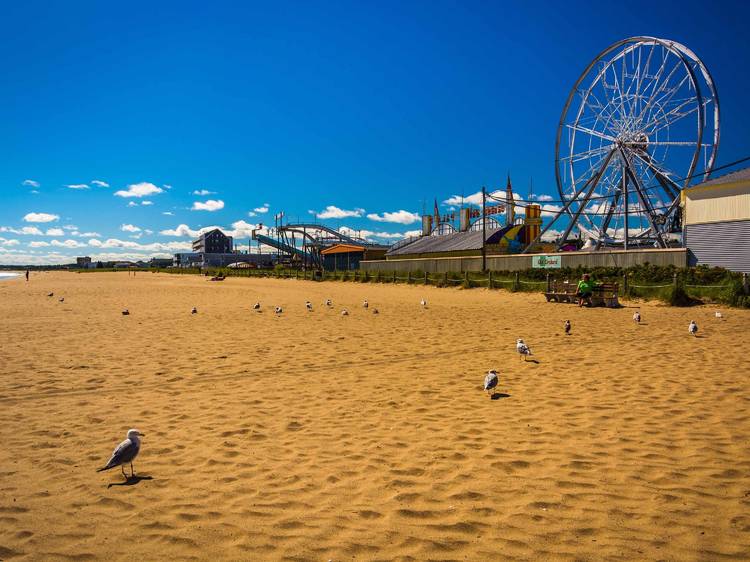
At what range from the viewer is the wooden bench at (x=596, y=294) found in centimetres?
1991

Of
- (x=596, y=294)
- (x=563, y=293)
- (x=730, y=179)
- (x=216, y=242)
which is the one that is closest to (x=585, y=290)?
(x=596, y=294)

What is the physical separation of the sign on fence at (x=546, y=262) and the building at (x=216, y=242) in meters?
141

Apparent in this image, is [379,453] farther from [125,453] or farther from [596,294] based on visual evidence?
[596,294]

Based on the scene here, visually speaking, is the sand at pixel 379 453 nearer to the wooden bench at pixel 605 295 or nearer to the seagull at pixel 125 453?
the seagull at pixel 125 453

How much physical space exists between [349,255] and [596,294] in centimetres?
5020

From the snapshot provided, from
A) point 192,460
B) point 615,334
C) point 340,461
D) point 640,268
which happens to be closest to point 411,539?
point 340,461

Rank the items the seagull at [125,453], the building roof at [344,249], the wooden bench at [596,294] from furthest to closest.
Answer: the building roof at [344,249], the wooden bench at [596,294], the seagull at [125,453]

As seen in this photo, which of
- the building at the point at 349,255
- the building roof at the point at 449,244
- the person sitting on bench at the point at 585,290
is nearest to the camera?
the person sitting on bench at the point at 585,290

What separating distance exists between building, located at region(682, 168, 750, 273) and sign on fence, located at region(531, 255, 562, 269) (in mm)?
8163

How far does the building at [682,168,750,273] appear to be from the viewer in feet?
86.6

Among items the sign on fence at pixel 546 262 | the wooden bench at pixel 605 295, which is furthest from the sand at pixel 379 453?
the sign on fence at pixel 546 262

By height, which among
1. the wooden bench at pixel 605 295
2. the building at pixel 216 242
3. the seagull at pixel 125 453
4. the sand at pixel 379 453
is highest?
the building at pixel 216 242

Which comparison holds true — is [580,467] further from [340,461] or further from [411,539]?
[340,461]

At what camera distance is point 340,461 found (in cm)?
516
